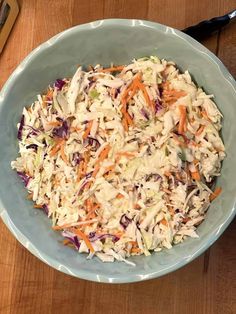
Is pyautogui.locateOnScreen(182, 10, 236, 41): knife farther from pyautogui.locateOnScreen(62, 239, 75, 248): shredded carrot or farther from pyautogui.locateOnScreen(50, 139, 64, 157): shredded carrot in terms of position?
pyautogui.locateOnScreen(62, 239, 75, 248): shredded carrot

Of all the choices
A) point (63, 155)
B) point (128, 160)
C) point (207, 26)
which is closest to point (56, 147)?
point (63, 155)

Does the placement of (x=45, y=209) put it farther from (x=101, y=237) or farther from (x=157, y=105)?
(x=157, y=105)

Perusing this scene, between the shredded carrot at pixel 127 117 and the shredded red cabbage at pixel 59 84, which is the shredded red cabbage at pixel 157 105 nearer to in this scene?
the shredded carrot at pixel 127 117

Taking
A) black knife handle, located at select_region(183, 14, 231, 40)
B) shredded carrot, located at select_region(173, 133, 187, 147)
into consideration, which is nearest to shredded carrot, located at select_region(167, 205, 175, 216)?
shredded carrot, located at select_region(173, 133, 187, 147)

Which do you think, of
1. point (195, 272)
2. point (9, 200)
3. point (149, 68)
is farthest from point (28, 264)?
point (149, 68)

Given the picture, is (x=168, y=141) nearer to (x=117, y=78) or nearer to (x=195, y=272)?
(x=117, y=78)

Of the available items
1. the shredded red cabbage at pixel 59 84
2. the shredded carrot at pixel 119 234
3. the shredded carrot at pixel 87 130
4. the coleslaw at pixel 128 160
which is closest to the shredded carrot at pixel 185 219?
the coleslaw at pixel 128 160
